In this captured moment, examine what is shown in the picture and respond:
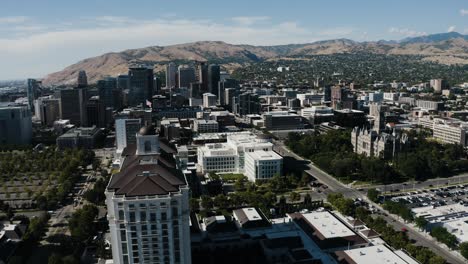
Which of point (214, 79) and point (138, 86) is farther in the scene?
point (214, 79)

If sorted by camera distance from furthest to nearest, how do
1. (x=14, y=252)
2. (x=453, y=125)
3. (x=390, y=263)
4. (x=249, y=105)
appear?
1. (x=249, y=105)
2. (x=453, y=125)
3. (x=14, y=252)
4. (x=390, y=263)

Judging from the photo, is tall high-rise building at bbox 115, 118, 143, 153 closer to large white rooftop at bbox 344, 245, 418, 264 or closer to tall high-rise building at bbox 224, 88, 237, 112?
large white rooftop at bbox 344, 245, 418, 264

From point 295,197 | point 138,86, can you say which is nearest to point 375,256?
point 295,197

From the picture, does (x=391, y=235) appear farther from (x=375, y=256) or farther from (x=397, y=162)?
(x=397, y=162)

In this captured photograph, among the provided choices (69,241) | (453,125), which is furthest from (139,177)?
(453,125)

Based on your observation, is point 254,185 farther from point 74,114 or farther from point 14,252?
point 74,114
